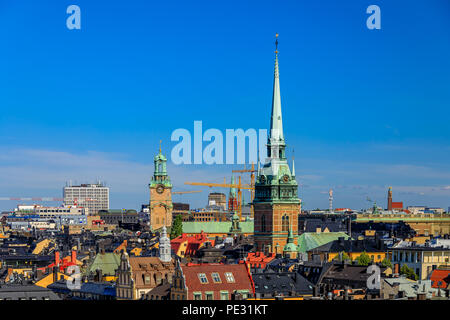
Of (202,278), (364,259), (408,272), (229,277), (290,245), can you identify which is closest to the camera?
(202,278)

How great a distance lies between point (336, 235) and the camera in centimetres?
13200

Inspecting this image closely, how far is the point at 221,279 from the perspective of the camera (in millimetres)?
66375

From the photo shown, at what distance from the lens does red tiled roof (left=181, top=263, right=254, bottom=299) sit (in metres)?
65.1

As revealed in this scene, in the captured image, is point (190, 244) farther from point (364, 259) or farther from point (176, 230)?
point (364, 259)

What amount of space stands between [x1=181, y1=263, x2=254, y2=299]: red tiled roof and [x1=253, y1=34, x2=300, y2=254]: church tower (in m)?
54.8

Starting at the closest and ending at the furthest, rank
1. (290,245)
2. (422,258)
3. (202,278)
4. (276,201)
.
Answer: (202,278) < (422,258) < (290,245) < (276,201)

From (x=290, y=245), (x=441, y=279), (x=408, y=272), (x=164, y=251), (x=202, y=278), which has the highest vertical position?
(x=164, y=251)

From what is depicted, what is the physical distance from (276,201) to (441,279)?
167ft

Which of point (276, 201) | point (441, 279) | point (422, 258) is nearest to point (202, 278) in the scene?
point (441, 279)

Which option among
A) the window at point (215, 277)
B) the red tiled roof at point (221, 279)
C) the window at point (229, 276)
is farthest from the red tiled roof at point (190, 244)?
the window at point (215, 277)

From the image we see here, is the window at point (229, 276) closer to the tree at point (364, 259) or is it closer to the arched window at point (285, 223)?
the tree at point (364, 259)

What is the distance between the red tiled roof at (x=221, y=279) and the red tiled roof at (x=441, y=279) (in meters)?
15.3

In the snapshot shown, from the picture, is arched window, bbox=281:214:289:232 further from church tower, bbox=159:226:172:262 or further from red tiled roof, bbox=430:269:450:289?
red tiled roof, bbox=430:269:450:289
